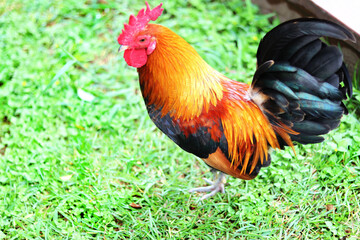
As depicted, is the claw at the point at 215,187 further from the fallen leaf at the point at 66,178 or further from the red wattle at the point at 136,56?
the red wattle at the point at 136,56

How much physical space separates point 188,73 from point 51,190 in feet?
5.80

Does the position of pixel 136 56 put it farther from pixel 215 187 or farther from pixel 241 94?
pixel 215 187

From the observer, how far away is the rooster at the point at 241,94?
2.17m

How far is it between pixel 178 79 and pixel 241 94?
52cm

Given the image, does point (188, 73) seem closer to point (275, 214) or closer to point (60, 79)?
point (275, 214)

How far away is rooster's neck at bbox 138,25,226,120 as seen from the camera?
2439mm

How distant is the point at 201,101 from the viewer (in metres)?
2.50

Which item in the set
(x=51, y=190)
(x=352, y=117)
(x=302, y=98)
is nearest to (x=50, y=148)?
(x=51, y=190)

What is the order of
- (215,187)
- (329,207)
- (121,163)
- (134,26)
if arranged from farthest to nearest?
(121,163)
(215,187)
(329,207)
(134,26)

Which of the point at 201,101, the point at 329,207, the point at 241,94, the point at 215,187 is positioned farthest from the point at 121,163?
the point at 329,207

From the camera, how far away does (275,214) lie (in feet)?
9.79

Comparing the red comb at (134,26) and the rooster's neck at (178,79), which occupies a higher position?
the red comb at (134,26)

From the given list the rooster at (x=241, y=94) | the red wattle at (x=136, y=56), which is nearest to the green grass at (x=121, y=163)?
the rooster at (x=241, y=94)

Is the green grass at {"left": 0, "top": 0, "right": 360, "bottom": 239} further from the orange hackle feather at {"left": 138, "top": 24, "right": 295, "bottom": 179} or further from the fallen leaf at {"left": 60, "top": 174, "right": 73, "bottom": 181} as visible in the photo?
the orange hackle feather at {"left": 138, "top": 24, "right": 295, "bottom": 179}
